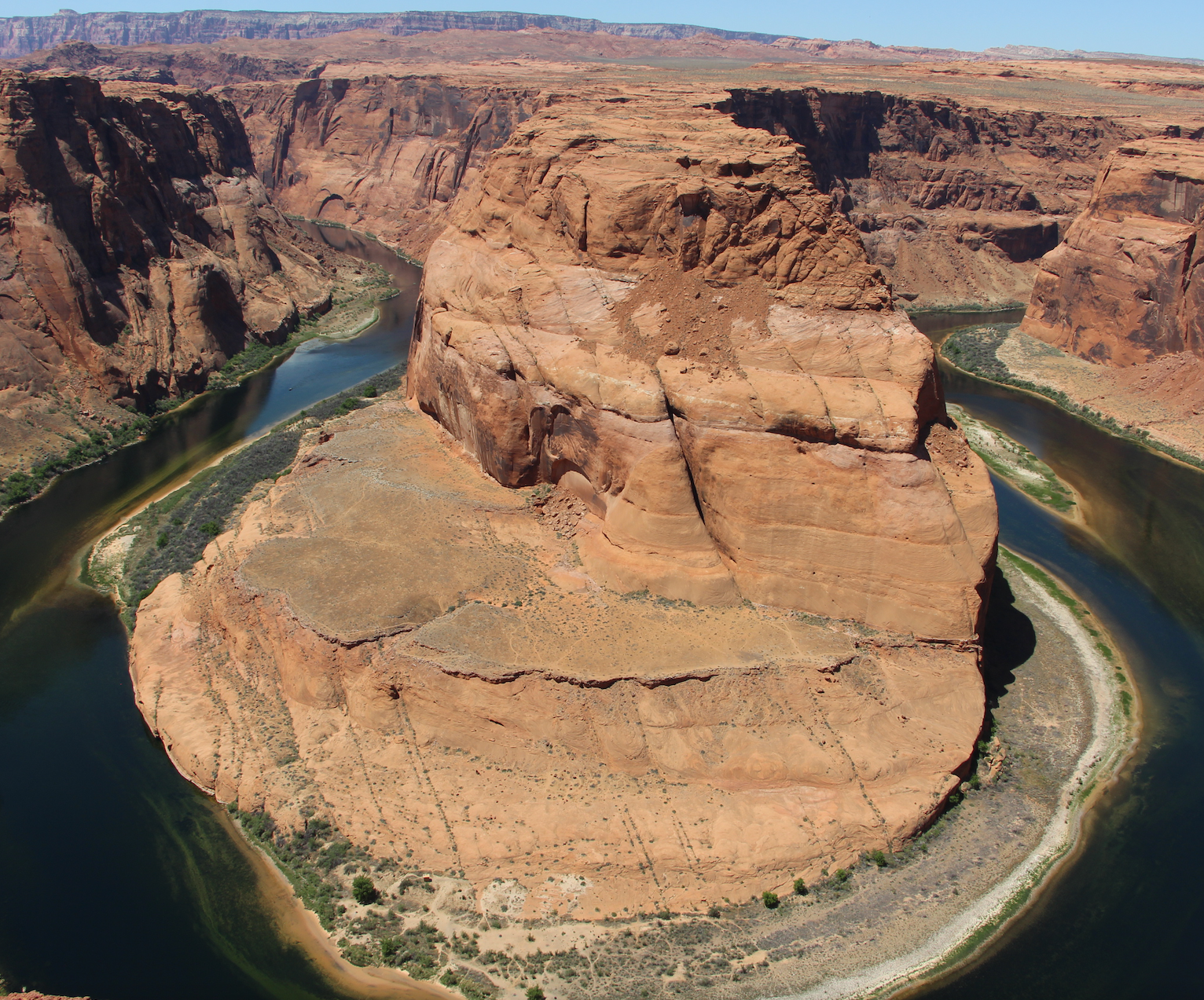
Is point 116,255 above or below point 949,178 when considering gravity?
below

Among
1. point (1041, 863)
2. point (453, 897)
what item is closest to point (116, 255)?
point (453, 897)

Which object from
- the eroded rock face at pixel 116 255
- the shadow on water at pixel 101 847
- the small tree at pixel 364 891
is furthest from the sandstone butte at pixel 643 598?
the eroded rock face at pixel 116 255

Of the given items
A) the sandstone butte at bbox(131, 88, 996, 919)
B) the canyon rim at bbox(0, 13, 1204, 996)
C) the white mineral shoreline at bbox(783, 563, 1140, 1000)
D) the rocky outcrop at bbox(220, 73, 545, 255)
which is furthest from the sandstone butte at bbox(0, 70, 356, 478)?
the white mineral shoreline at bbox(783, 563, 1140, 1000)

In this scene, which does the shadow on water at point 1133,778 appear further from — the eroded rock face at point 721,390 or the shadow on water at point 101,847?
the shadow on water at point 101,847

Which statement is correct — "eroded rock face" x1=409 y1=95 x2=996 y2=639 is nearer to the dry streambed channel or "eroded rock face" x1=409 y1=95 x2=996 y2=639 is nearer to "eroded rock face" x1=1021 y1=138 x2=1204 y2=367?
the dry streambed channel

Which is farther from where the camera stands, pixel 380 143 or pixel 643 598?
pixel 380 143

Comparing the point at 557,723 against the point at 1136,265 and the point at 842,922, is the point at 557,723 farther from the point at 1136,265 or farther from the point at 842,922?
the point at 1136,265

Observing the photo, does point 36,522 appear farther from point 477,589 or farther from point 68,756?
point 477,589
